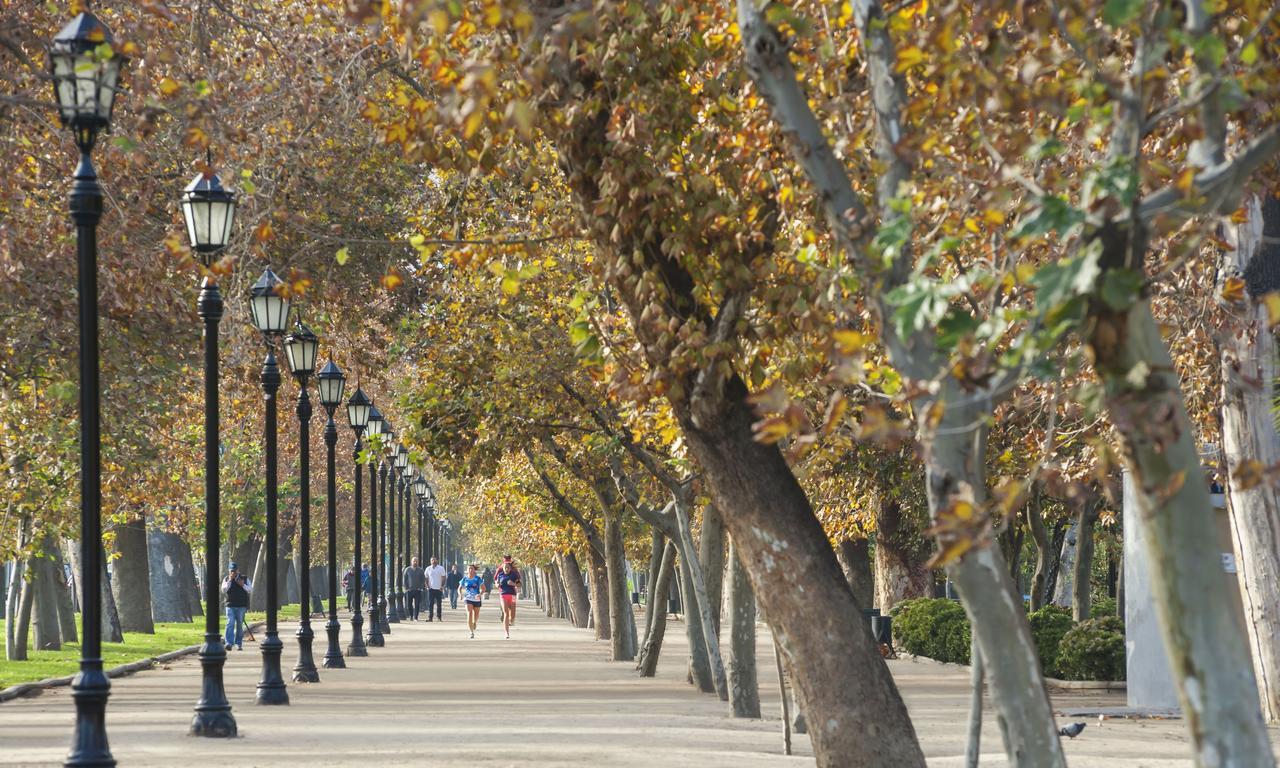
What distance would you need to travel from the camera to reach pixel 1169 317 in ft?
62.9

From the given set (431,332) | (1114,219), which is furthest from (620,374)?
(431,332)

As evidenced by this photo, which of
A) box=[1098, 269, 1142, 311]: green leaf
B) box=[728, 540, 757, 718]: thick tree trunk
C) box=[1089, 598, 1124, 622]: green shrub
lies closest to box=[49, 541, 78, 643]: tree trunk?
box=[728, 540, 757, 718]: thick tree trunk

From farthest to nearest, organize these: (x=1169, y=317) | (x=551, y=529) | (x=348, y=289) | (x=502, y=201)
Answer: (x=551, y=529), (x=348, y=289), (x=502, y=201), (x=1169, y=317)

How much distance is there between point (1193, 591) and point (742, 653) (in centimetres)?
1499

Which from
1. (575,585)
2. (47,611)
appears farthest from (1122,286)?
(575,585)

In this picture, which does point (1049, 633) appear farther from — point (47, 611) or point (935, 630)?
point (47, 611)

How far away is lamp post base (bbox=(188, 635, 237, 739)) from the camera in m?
17.5

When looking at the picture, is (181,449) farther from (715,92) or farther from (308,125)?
(715,92)

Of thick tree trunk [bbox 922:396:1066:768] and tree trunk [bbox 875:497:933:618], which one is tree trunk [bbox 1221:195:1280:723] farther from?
tree trunk [bbox 875:497:933:618]

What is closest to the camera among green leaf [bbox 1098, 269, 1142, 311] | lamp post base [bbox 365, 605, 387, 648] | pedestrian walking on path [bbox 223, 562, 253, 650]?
green leaf [bbox 1098, 269, 1142, 311]

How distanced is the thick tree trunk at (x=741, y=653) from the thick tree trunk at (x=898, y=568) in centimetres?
2238

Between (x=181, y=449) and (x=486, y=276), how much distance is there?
18.4 m

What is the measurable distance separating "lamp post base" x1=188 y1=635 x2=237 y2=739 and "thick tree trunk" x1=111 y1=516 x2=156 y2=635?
28919 millimetres

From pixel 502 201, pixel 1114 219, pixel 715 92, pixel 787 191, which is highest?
pixel 502 201
